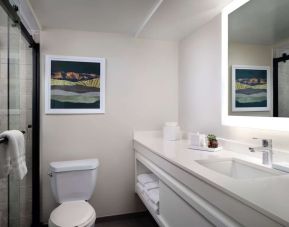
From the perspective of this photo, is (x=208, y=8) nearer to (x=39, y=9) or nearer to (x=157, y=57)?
(x=157, y=57)

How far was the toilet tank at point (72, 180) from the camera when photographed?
7.11ft

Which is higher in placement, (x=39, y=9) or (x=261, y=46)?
(x=39, y=9)

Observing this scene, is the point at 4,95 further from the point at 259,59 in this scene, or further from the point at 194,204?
the point at 259,59

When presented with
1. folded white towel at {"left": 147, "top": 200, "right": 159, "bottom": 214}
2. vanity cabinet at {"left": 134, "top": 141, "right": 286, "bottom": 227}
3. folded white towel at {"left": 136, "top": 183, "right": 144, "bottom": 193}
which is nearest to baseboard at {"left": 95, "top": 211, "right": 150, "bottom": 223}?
folded white towel at {"left": 136, "top": 183, "right": 144, "bottom": 193}

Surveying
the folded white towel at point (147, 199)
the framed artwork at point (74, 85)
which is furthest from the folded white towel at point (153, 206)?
the framed artwork at point (74, 85)

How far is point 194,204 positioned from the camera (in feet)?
3.99

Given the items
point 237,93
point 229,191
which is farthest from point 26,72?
point 229,191

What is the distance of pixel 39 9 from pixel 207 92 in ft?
5.56

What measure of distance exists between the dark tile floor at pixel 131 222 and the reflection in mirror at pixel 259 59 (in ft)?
5.01

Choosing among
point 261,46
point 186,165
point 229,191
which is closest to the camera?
point 229,191

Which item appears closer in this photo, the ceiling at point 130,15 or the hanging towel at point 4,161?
the hanging towel at point 4,161

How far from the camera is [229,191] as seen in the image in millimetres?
930

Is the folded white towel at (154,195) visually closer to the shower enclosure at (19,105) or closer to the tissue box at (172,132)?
the tissue box at (172,132)

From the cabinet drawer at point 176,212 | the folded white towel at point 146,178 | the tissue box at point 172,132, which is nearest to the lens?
the cabinet drawer at point 176,212
